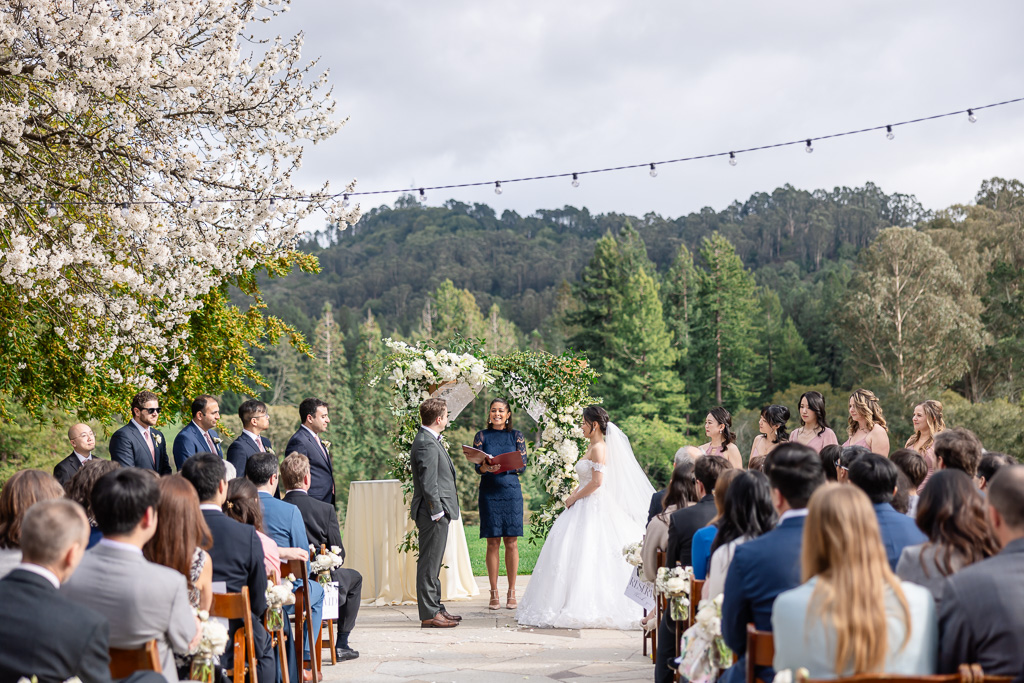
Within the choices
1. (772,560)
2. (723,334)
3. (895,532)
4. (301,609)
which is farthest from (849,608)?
(723,334)

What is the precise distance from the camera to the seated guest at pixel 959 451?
4.77 meters

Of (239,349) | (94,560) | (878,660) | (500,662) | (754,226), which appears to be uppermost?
(754,226)

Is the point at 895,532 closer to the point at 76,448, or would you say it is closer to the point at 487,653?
the point at 487,653

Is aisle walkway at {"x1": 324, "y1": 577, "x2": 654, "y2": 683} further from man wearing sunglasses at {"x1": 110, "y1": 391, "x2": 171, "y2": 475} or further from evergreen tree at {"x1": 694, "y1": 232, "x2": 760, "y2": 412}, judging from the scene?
evergreen tree at {"x1": 694, "y1": 232, "x2": 760, "y2": 412}

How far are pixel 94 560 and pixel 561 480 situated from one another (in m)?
6.04

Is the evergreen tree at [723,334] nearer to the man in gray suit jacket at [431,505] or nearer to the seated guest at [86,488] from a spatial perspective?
the man in gray suit jacket at [431,505]

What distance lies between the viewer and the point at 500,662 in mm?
6113

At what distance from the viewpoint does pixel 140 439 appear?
6812mm

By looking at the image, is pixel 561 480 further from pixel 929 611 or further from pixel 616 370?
pixel 616 370

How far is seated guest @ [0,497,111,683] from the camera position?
270 cm

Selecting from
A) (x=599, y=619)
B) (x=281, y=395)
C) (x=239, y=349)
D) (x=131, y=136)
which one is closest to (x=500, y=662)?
(x=599, y=619)

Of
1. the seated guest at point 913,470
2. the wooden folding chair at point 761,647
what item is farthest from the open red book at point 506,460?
the wooden folding chair at point 761,647

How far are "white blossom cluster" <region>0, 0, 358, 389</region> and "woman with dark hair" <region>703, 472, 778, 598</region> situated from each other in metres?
5.82

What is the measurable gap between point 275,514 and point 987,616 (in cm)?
367
